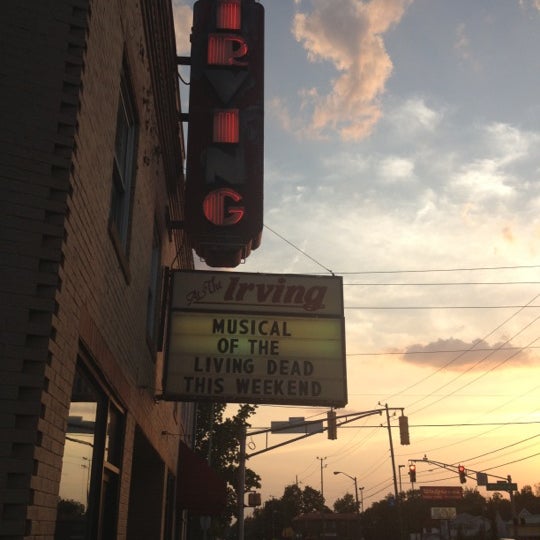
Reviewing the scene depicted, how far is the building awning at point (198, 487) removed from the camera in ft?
49.0

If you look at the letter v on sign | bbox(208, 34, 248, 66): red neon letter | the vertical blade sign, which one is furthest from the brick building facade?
bbox(208, 34, 248, 66): red neon letter

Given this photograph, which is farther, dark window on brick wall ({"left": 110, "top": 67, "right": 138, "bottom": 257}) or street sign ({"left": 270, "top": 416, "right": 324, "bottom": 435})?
street sign ({"left": 270, "top": 416, "right": 324, "bottom": 435})

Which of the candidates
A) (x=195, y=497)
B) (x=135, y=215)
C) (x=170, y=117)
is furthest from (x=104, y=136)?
(x=195, y=497)

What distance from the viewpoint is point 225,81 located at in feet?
38.2

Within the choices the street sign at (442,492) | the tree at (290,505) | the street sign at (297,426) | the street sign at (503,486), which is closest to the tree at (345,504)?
the tree at (290,505)

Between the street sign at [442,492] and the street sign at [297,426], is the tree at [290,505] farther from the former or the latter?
the street sign at [297,426]

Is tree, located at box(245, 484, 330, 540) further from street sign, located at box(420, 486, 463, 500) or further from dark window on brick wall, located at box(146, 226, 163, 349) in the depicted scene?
dark window on brick wall, located at box(146, 226, 163, 349)

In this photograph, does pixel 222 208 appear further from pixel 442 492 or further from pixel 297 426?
pixel 442 492

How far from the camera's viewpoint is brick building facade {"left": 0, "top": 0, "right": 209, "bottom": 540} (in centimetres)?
432

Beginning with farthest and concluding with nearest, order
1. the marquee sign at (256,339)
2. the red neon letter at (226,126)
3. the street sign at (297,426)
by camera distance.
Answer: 1. the street sign at (297,426)
2. the red neon letter at (226,126)
3. the marquee sign at (256,339)

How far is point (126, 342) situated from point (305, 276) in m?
4.02

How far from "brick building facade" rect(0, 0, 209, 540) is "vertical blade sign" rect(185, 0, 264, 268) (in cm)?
143

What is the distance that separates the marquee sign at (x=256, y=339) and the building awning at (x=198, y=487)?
550cm

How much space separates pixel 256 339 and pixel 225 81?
4.49 meters
